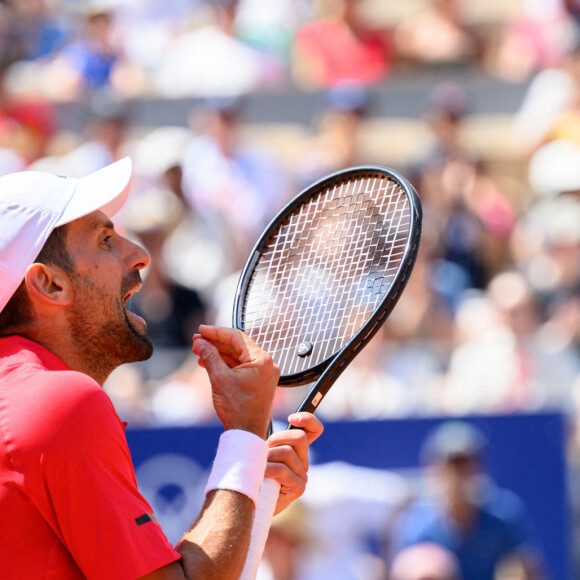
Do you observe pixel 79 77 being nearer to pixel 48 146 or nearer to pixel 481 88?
pixel 48 146

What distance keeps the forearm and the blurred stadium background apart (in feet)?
11.8

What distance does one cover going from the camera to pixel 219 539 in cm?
203

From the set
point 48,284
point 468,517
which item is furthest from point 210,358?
point 468,517

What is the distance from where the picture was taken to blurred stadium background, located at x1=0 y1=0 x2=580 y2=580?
6230 millimetres

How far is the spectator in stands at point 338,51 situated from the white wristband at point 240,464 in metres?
6.79

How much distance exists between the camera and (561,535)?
221 inches

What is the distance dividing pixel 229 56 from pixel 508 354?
394 cm

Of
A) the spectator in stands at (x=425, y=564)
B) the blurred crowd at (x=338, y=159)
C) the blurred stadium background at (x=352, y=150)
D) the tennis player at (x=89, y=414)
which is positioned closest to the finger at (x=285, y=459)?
the tennis player at (x=89, y=414)

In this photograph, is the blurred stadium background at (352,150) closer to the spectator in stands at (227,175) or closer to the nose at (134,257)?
the spectator in stands at (227,175)

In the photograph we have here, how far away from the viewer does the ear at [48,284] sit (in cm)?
221

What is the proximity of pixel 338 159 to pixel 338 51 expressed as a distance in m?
1.46

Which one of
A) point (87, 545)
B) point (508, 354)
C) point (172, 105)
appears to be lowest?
point (508, 354)

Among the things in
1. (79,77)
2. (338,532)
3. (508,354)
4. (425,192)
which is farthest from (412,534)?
(79,77)

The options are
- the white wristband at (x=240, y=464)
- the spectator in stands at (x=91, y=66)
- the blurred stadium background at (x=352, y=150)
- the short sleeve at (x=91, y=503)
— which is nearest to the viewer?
the short sleeve at (x=91, y=503)
